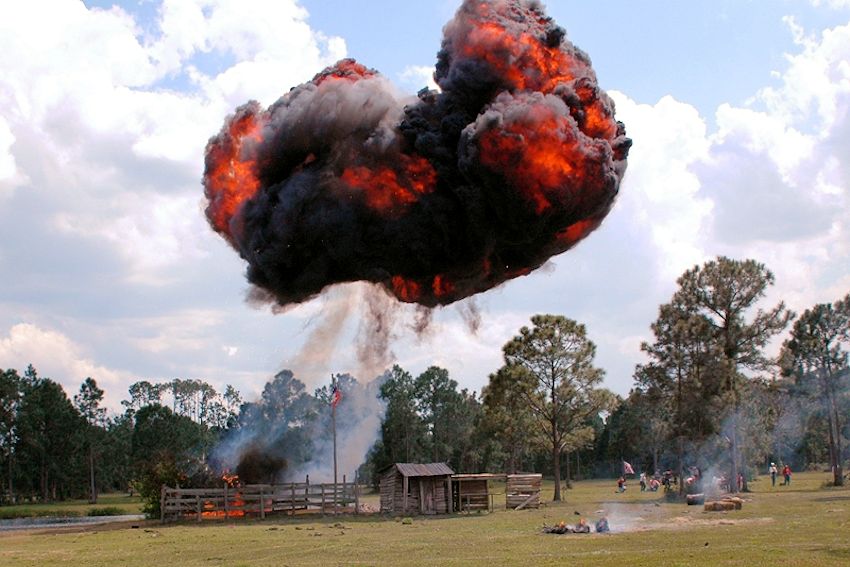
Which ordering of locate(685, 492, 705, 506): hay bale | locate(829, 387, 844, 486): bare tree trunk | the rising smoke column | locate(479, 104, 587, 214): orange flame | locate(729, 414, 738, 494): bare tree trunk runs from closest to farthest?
locate(479, 104, 587, 214): orange flame, the rising smoke column, locate(685, 492, 705, 506): hay bale, locate(729, 414, 738, 494): bare tree trunk, locate(829, 387, 844, 486): bare tree trunk

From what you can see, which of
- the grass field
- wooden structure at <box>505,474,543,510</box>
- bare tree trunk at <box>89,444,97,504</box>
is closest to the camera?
the grass field

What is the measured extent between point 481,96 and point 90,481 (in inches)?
5011

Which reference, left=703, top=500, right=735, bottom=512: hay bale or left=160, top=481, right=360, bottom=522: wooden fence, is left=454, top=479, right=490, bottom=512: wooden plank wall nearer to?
left=160, top=481, right=360, bottom=522: wooden fence

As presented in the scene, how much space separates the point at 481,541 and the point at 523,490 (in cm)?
3173

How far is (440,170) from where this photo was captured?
25375 millimetres

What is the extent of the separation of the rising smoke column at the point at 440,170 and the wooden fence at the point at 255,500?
34.4 meters

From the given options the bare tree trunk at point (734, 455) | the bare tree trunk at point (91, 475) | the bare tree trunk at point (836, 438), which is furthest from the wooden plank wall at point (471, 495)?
the bare tree trunk at point (91, 475)

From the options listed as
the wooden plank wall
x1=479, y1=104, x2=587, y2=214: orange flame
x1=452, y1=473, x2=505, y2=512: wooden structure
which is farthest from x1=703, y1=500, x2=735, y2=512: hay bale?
x1=479, y1=104, x2=587, y2=214: orange flame

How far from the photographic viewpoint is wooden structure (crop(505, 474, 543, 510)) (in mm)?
68000

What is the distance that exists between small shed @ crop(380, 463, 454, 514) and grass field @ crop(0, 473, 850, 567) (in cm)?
552

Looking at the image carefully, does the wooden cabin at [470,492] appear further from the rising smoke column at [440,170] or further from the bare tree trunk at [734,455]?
the rising smoke column at [440,170]

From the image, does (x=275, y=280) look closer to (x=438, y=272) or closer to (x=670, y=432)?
(x=438, y=272)

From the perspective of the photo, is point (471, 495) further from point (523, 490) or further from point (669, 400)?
point (669, 400)

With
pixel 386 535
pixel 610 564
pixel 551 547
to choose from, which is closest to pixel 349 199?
→ pixel 610 564
